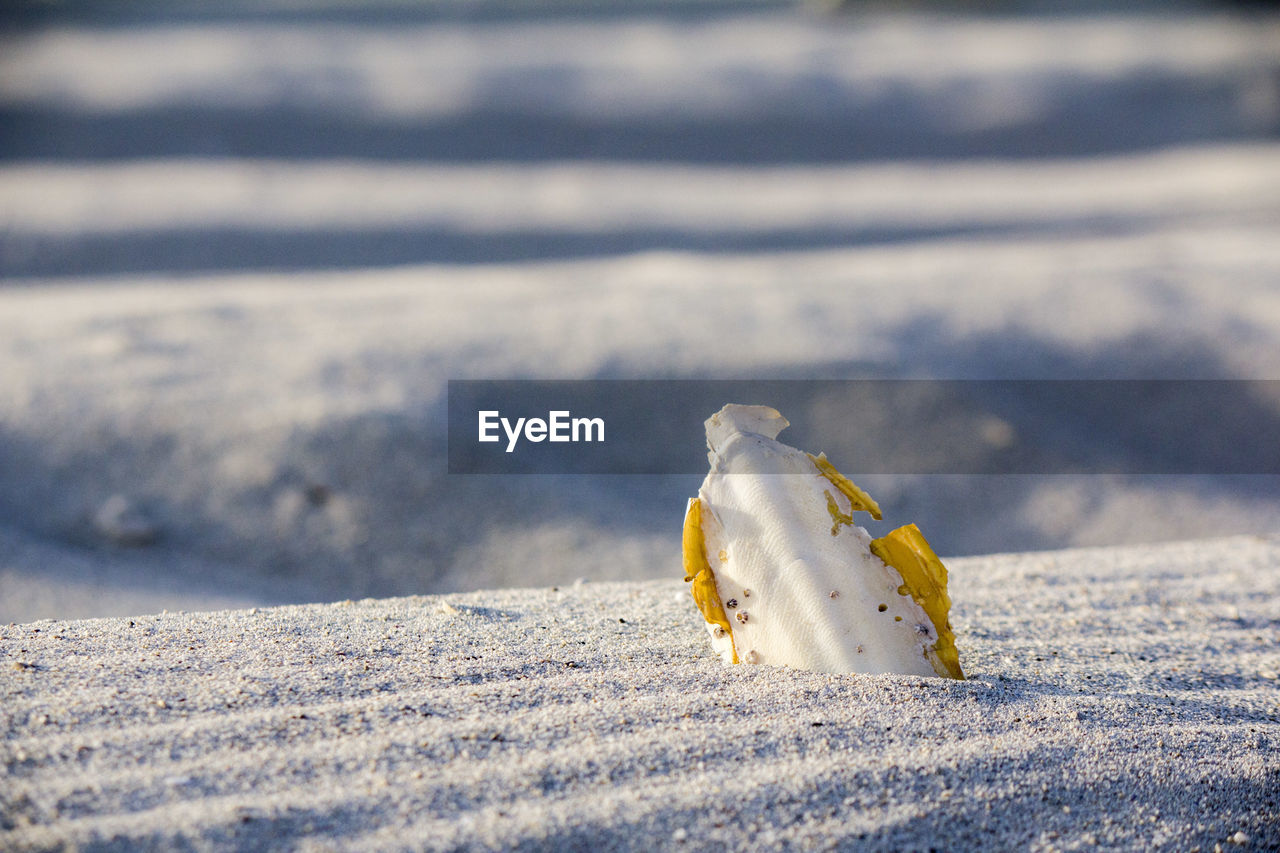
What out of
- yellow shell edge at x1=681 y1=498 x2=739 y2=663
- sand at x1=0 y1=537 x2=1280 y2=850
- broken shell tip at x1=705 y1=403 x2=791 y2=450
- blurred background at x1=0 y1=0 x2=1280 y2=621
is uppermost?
blurred background at x1=0 y1=0 x2=1280 y2=621

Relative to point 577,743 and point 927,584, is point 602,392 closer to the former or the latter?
point 927,584

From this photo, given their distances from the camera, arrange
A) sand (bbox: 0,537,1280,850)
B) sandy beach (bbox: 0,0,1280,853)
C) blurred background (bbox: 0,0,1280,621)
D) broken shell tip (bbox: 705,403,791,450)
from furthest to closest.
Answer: blurred background (bbox: 0,0,1280,621) → broken shell tip (bbox: 705,403,791,450) → sandy beach (bbox: 0,0,1280,853) → sand (bbox: 0,537,1280,850)

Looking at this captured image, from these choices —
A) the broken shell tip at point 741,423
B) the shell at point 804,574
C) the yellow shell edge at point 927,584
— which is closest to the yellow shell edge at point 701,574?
the shell at point 804,574

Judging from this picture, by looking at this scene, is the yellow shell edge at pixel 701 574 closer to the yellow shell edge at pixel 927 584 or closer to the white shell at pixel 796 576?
the white shell at pixel 796 576

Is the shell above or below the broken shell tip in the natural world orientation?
below

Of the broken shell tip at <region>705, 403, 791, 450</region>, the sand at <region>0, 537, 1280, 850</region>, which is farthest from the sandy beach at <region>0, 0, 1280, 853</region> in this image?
the broken shell tip at <region>705, 403, 791, 450</region>

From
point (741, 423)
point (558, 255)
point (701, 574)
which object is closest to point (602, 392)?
point (741, 423)

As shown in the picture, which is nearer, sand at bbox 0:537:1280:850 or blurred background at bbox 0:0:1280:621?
sand at bbox 0:537:1280:850

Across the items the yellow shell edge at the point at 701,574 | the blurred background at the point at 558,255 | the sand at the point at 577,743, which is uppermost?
the blurred background at the point at 558,255

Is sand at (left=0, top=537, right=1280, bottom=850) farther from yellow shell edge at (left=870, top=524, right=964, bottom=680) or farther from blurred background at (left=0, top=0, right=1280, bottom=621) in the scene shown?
blurred background at (left=0, top=0, right=1280, bottom=621)
